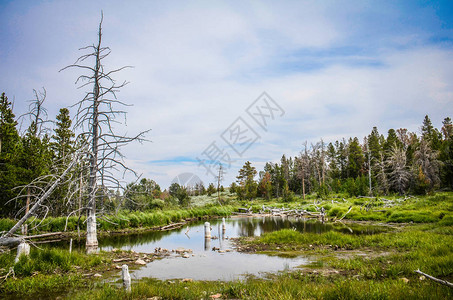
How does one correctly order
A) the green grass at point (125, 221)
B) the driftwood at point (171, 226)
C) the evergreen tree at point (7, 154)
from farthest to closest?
the driftwood at point (171, 226) → the evergreen tree at point (7, 154) → the green grass at point (125, 221)

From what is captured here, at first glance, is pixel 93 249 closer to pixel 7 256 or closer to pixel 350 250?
pixel 7 256

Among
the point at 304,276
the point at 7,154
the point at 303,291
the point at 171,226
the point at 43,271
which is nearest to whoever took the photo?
the point at 303,291

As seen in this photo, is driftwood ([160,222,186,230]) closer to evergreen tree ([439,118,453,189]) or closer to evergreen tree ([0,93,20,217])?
evergreen tree ([0,93,20,217])

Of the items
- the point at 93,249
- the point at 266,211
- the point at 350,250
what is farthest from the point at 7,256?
the point at 266,211

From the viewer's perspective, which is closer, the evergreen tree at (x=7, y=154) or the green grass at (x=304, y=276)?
the green grass at (x=304, y=276)

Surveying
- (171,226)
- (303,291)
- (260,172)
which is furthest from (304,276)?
(260,172)

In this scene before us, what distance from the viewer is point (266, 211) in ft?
158

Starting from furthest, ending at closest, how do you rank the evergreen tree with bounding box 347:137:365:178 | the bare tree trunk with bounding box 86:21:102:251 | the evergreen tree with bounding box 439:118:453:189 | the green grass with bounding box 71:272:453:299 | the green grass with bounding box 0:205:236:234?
the evergreen tree with bounding box 347:137:365:178 → the evergreen tree with bounding box 439:118:453:189 → the green grass with bounding box 0:205:236:234 → the bare tree trunk with bounding box 86:21:102:251 → the green grass with bounding box 71:272:453:299

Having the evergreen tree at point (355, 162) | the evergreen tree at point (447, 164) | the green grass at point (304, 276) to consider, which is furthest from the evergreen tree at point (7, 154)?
the evergreen tree at point (355, 162)

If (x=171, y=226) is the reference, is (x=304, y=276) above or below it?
above

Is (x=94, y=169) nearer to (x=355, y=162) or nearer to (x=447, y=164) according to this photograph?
(x=447, y=164)

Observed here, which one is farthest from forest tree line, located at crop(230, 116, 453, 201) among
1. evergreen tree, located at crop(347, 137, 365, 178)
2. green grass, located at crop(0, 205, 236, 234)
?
green grass, located at crop(0, 205, 236, 234)

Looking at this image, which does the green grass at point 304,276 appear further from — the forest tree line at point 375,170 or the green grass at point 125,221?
the forest tree line at point 375,170

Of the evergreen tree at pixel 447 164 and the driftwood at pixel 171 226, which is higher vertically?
the evergreen tree at pixel 447 164
